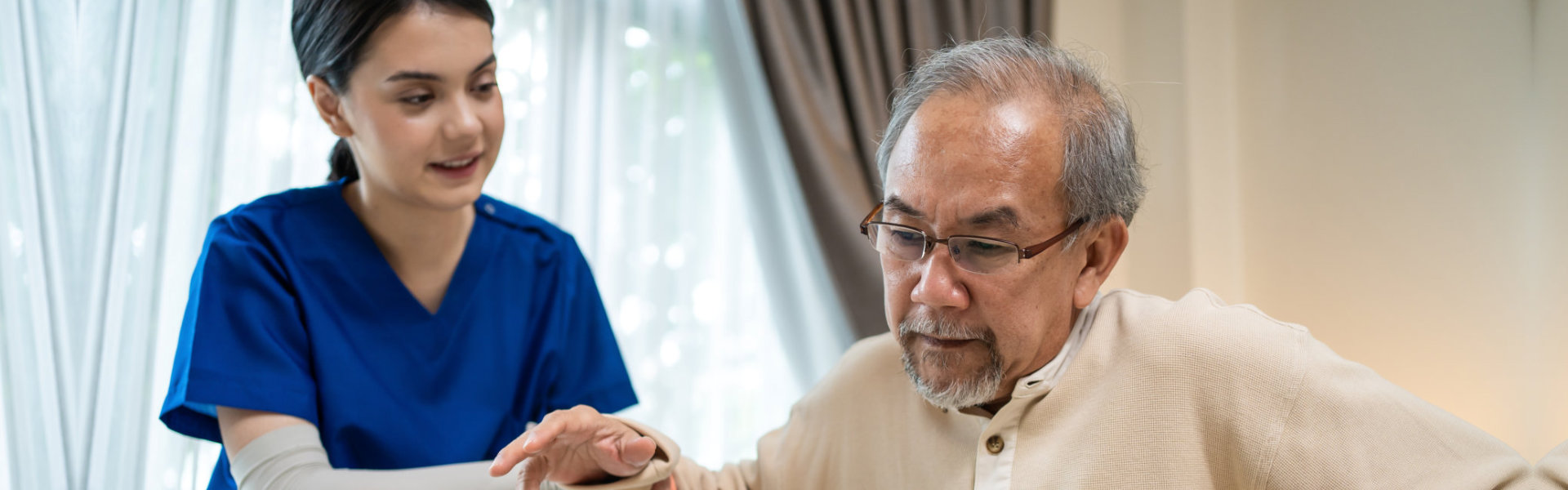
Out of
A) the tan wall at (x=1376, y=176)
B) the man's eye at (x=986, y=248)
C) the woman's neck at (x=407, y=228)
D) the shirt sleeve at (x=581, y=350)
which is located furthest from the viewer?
the tan wall at (x=1376, y=176)

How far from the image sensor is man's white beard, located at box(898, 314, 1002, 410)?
3.97 feet

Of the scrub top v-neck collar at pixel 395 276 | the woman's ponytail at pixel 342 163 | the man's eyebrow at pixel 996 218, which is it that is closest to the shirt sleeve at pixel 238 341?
the scrub top v-neck collar at pixel 395 276

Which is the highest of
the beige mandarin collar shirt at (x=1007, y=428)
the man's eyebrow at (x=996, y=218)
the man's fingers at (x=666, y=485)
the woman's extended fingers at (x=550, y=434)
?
the man's eyebrow at (x=996, y=218)

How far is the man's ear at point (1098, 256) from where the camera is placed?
4.15 feet

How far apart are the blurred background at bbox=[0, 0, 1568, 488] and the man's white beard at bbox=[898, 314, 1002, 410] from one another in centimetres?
96

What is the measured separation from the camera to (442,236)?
Answer: 1.60 meters

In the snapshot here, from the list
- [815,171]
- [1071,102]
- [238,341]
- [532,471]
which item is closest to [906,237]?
[1071,102]

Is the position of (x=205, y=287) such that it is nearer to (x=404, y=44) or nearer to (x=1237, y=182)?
(x=404, y=44)

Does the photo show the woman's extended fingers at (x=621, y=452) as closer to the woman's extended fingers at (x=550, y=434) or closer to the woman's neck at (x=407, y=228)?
the woman's extended fingers at (x=550, y=434)

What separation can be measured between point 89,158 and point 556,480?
114 centimetres

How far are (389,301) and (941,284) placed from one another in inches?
33.3

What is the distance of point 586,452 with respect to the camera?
127 centimetres

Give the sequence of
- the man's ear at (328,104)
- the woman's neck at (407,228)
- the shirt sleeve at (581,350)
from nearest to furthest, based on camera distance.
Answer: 1. the man's ear at (328,104)
2. the woman's neck at (407,228)
3. the shirt sleeve at (581,350)

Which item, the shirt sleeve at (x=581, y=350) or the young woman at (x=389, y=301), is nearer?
the young woman at (x=389, y=301)
